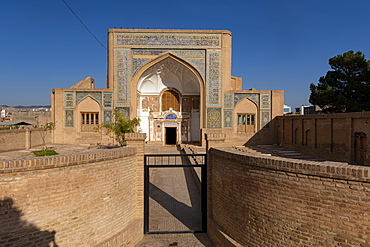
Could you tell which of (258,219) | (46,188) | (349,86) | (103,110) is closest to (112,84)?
(103,110)

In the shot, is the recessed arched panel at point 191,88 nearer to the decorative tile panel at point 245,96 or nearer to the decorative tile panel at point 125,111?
the decorative tile panel at point 245,96

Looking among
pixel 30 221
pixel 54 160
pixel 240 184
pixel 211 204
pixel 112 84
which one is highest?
pixel 112 84

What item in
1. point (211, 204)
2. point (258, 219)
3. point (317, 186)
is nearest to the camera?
point (317, 186)

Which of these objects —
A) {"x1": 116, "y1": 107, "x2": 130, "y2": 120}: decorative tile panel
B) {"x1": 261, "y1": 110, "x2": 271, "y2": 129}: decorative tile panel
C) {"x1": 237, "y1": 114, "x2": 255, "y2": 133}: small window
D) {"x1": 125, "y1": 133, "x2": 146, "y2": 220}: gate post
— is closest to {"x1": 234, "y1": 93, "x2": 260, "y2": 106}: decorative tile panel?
{"x1": 261, "y1": 110, "x2": 271, "y2": 129}: decorative tile panel

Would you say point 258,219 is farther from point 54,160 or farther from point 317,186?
point 54,160

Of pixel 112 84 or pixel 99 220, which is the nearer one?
pixel 99 220

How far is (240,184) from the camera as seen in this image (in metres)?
4.53

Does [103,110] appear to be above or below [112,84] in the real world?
below

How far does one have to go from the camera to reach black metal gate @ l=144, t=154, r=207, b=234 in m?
5.89

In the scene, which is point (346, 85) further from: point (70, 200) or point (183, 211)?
point (70, 200)

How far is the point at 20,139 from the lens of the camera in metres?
14.4

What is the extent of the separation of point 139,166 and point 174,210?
2367mm

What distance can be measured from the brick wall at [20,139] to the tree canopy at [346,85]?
65.8 ft

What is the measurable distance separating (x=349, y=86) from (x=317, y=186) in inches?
677
